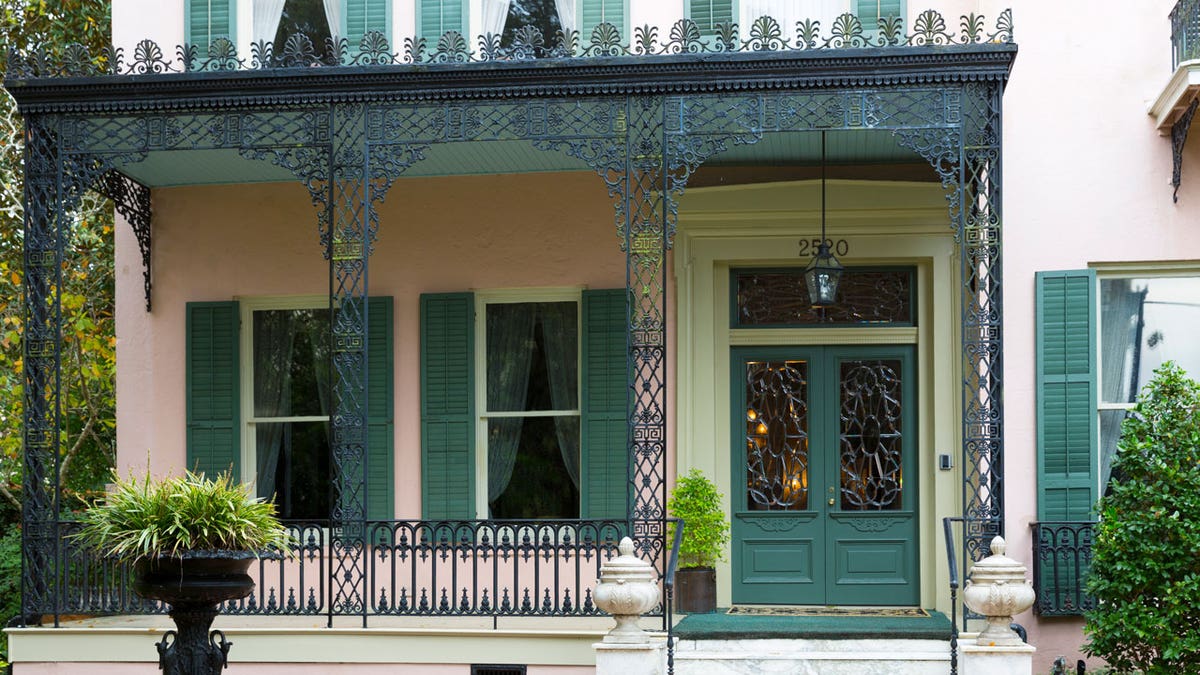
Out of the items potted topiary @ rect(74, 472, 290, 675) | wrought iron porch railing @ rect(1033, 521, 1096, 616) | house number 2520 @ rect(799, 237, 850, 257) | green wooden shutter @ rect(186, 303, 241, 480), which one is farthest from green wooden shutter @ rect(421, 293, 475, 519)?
wrought iron porch railing @ rect(1033, 521, 1096, 616)

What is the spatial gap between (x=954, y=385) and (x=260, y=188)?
230 inches

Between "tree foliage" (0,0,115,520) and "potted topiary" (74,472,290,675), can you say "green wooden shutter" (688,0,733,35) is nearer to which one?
"potted topiary" (74,472,290,675)

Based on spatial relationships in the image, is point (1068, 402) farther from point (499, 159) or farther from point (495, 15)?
point (495, 15)

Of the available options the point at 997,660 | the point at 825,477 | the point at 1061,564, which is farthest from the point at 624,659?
the point at 1061,564

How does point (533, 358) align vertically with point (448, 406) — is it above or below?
above

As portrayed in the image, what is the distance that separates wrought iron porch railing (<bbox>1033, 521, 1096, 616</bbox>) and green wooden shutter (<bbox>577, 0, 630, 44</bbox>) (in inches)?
194

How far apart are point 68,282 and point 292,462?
490 centimetres

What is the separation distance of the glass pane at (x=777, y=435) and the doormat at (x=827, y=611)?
810mm

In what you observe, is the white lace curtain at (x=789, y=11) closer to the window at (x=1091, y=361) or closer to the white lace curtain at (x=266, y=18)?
the window at (x=1091, y=361)

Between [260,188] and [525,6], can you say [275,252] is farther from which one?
[525,6]

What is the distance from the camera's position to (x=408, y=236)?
1181 centimetres

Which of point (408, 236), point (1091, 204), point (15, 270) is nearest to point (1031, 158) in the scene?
point (1091, 204)

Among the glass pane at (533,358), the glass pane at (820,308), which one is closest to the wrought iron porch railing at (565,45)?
the glass pane at (820,308)

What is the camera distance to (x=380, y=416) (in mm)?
11625
